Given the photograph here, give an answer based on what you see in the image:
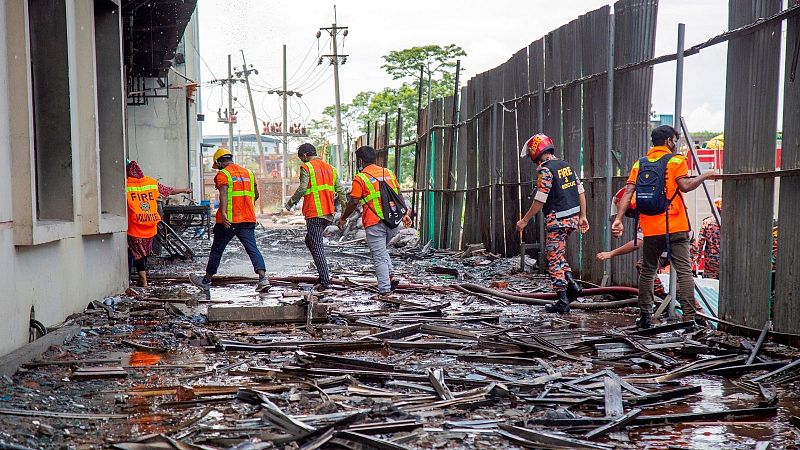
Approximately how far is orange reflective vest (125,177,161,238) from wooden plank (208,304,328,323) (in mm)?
3470

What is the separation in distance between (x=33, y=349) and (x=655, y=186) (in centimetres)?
549

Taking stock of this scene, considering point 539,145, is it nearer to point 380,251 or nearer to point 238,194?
point 380,251

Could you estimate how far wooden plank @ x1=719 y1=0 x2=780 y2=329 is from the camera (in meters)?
7.27

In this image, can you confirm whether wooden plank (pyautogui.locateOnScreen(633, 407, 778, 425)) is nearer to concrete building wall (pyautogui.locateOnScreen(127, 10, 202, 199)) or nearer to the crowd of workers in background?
the crowd of workers in background

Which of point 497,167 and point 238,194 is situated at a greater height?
point 497,167

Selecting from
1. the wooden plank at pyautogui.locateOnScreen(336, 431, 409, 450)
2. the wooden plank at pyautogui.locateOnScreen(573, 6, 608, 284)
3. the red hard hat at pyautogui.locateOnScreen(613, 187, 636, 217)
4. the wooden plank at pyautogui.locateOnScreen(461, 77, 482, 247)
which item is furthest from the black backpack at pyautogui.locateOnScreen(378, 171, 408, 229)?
the wooden plank at pyautogui.locateOnScreen(336, 431, 409, 450)

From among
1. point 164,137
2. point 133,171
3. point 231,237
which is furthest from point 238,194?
point 164,137

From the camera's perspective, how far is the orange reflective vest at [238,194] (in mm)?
12430

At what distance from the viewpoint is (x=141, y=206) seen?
40.2ft

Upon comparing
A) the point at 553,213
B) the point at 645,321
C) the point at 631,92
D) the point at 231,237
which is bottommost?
the point at 645,321

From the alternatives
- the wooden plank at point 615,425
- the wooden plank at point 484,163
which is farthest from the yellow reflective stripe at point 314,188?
the wooden plank at point 615,425

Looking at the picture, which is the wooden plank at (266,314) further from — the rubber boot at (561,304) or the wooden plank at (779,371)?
the wooden plank at (779,371)

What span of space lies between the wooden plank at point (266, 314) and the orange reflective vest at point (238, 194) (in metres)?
3.30

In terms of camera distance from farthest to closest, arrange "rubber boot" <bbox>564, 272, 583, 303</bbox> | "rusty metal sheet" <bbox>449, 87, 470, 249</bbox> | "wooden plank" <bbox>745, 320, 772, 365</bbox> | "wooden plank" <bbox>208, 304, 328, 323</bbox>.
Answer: "rusty metal sheet" <bbox>449, 87, 470, 249</bbox> → "rubber boot" <bbox>564, 272, 583, 303</bbox> → "wooden plank" <bbox>208, 304, 328, 323</bbox> → "wooden plank" <bbox>745, 320, 772, 365</bbox>
